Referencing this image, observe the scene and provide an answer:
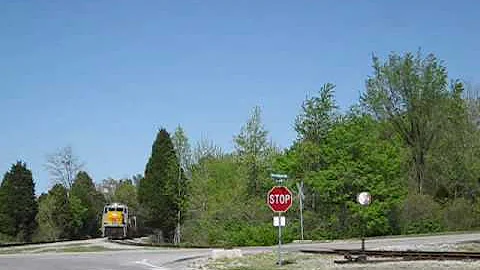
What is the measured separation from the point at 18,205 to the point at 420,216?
51927 mm

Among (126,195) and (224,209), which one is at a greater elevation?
(126,195)

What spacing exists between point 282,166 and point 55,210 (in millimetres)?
40229

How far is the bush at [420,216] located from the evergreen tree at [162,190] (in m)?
33.0

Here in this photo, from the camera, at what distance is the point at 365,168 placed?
53000 millimetres

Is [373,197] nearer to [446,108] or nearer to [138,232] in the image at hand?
[446,108]

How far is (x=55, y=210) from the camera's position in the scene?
86938 mm

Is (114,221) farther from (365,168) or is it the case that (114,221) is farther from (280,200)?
(280,200)

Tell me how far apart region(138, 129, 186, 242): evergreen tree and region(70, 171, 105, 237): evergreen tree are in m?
8.69

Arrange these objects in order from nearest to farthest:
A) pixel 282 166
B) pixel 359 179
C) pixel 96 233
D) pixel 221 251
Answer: pixel 221 251 < pixel 359 179 < pixel 282 166 < pixel 96 233

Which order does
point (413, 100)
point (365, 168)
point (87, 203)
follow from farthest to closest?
point (87, 203), point (413, 100), point (365, 168)

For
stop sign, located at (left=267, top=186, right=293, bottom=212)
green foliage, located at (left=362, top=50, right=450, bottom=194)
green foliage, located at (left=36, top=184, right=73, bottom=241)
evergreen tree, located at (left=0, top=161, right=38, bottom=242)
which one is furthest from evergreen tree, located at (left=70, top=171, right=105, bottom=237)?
stop sign, located at (left=267, top=186, right=293, bottom=212)

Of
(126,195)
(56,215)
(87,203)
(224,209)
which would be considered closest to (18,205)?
(56,215)

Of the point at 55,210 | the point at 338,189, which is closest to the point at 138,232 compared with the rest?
the point at 55,210

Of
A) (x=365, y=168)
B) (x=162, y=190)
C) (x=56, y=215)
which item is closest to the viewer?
(x=365, y=168)
